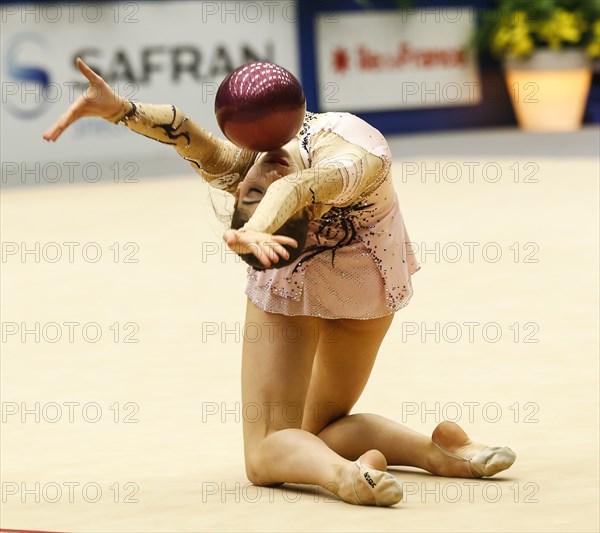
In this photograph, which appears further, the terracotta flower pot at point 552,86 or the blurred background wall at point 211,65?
the terracotta flower pot at point 552,86

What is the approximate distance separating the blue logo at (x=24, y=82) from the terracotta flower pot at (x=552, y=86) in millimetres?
5386

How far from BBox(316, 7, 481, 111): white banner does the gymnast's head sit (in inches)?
423

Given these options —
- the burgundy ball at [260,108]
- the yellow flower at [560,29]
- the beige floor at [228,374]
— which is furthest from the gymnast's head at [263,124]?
the yellow flower at [560,29]

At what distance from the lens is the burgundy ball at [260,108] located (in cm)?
318

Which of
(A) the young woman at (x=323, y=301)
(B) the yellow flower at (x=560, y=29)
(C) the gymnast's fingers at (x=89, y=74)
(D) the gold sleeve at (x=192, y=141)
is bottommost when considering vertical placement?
(A) the young woman at (x=323, y=301)

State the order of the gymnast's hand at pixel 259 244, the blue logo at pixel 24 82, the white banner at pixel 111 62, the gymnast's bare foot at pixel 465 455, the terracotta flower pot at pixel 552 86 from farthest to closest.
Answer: the terracotta flower pot at pixel 552 86, the white banner at pixel 111 62, the blue logo at pixel 24 82, the gymnast's bare foot at pixel 465 455, the gymnast's hand at pixel 259 244

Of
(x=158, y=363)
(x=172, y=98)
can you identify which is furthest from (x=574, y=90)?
(x=158, y=363)

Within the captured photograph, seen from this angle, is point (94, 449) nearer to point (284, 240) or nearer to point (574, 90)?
point (284, 240)

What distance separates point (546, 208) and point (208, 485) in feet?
19.6

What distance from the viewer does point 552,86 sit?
46.2 feet

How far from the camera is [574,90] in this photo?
14.2 metres

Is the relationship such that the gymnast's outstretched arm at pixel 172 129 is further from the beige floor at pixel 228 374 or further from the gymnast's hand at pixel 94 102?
the beige floor at pixel 228 374

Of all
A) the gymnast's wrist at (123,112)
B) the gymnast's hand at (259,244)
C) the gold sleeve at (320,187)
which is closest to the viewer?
the gymnast's hand at (259,244)

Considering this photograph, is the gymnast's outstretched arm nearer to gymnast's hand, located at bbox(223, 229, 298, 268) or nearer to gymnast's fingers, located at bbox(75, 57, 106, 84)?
gymnast's fingers, located at bbox(75, 57, 106, 84)
